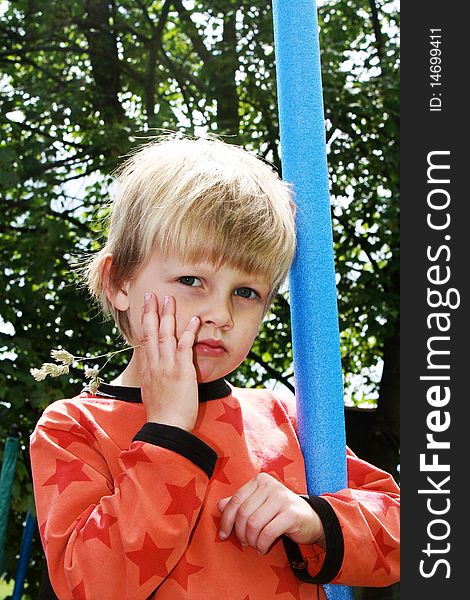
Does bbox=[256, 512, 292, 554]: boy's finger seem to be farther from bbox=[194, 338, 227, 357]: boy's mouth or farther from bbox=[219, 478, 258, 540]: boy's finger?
bbox=[194, 338, 227, 357]: boy's mouth

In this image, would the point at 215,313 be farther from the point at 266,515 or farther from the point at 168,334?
the point at 266,515

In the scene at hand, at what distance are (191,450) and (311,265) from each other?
0.74 feet

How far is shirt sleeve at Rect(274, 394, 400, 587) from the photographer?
2.82ft

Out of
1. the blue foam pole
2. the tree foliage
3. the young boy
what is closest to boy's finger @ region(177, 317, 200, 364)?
the young boy

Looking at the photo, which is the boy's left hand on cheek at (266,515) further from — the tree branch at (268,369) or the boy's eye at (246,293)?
the tree branch at (268,369)

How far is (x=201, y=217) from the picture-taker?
34.6 inches

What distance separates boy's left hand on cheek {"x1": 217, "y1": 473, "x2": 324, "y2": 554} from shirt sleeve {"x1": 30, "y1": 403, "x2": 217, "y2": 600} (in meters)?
0.04

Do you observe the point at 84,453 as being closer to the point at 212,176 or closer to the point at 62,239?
the point at 212,176

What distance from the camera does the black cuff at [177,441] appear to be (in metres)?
0.81

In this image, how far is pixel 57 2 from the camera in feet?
10.0

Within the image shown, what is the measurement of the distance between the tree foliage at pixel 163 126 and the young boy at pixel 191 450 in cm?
174

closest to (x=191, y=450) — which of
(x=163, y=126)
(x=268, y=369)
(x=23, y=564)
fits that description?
(x=23, y=564)

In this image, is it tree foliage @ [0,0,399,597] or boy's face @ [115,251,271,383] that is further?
tree foliage @ [0,0,399,597]

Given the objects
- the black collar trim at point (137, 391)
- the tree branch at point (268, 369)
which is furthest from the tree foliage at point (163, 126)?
the black collar trim at point (137, 391)
